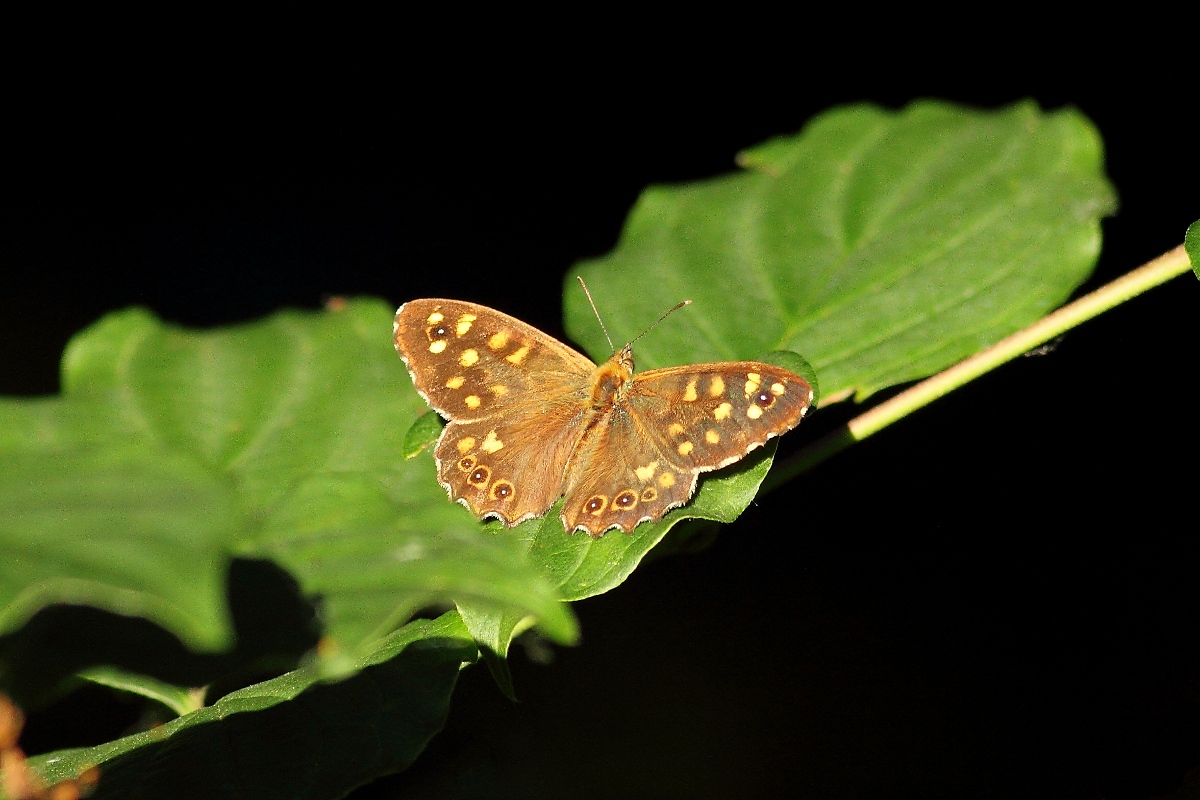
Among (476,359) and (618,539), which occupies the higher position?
(476,359)

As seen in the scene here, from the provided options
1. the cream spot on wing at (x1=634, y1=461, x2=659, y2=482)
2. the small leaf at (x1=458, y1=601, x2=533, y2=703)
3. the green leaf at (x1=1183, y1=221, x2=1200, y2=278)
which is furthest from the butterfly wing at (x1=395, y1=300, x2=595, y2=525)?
the green leaf at (x1=1183, y1=221, x2=1200, y2=278)

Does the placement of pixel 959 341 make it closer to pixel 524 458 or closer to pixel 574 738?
pixel 524 458

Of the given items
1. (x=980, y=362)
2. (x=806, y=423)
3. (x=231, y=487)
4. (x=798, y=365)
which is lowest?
(x=806, y=423)

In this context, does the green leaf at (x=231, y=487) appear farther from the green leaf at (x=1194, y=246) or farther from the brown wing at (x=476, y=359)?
the green leaf at (x=1194, y=246)

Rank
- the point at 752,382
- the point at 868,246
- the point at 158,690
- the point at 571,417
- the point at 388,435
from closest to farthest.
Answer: the point at 158,690 < the point at 752,382 < the point at 388,435 < the point at 571,417 < the point at 868,246

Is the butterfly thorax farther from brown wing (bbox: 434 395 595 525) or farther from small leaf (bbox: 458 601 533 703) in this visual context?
small leaf (bbox: 458 601 533 703)

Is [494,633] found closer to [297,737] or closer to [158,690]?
[297,737]

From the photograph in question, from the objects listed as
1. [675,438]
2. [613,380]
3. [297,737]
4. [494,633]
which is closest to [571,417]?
[613,380]
